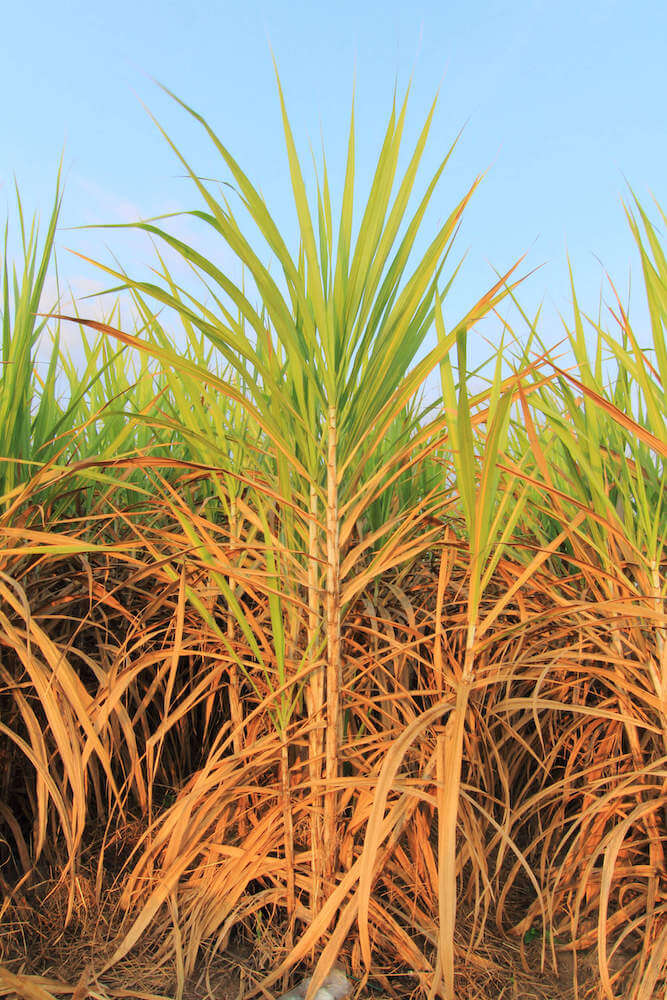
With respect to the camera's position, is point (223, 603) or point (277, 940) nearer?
point (277, 940)

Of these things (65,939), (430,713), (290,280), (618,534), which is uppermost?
(290,280)

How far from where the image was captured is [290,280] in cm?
109

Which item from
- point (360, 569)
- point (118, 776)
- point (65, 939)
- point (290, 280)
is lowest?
point (65, 939)

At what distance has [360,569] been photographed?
1.37 m

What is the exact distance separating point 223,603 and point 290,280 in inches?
26.5

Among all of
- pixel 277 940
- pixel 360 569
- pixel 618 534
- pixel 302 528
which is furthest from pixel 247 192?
pixel 277 940

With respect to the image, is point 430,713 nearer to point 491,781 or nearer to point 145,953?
point 491,781

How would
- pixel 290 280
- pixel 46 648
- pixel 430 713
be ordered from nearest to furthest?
1. pixel 430 713
2. pixel 290 280
3. pixel 46 648

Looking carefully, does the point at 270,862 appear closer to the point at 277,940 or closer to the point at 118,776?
the point at 277,940

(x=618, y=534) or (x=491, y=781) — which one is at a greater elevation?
(x=618, y=534)

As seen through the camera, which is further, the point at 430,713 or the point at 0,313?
the point at 0,313

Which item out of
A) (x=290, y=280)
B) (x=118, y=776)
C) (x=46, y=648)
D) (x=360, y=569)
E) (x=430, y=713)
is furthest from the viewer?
(x=118, y=776)

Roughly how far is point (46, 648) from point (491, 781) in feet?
2.90

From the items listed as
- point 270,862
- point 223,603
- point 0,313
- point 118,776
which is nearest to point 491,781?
point 270,862
